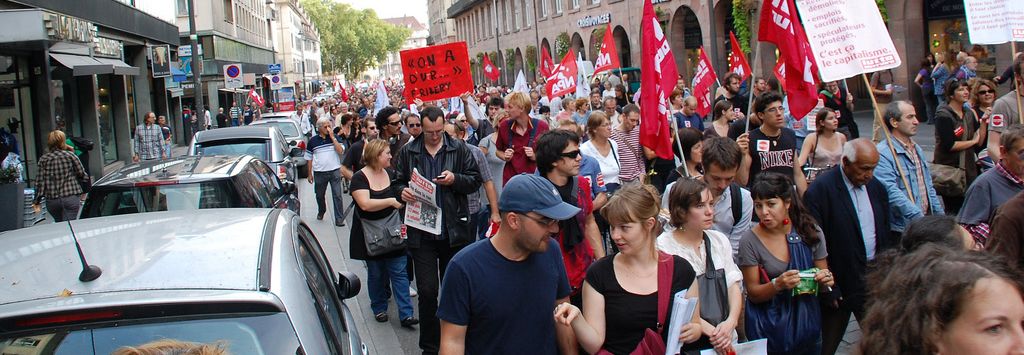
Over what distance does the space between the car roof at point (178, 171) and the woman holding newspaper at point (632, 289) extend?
430 cm

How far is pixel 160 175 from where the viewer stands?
7250 mm

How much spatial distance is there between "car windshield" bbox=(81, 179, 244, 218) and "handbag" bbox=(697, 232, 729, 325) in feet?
13.4

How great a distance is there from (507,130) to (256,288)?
5.36m

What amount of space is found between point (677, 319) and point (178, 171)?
497cm

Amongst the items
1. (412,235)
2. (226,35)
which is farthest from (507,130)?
(226,35)

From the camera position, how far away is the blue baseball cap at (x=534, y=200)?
363 cm

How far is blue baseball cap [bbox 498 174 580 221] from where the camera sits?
3629 millimetres

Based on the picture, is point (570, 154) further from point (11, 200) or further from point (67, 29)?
point (67, 29)

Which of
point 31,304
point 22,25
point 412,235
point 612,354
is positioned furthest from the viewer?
point 22,25

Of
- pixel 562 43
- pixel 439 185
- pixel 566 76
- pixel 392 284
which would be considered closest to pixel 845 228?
pixel 439 185

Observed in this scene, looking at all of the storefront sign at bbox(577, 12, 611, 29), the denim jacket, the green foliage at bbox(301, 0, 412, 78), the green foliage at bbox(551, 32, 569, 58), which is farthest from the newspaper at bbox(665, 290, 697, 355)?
the green foliage at bbox(301, 0, 412, 78)

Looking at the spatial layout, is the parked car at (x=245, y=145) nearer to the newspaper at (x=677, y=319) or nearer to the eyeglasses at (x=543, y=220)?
the eyeglasses at (x=543, y=220)

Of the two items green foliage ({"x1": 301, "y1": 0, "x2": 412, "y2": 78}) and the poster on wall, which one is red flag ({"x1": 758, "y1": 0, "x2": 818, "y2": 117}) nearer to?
the poster on wall

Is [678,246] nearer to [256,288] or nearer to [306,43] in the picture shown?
[256,288]
